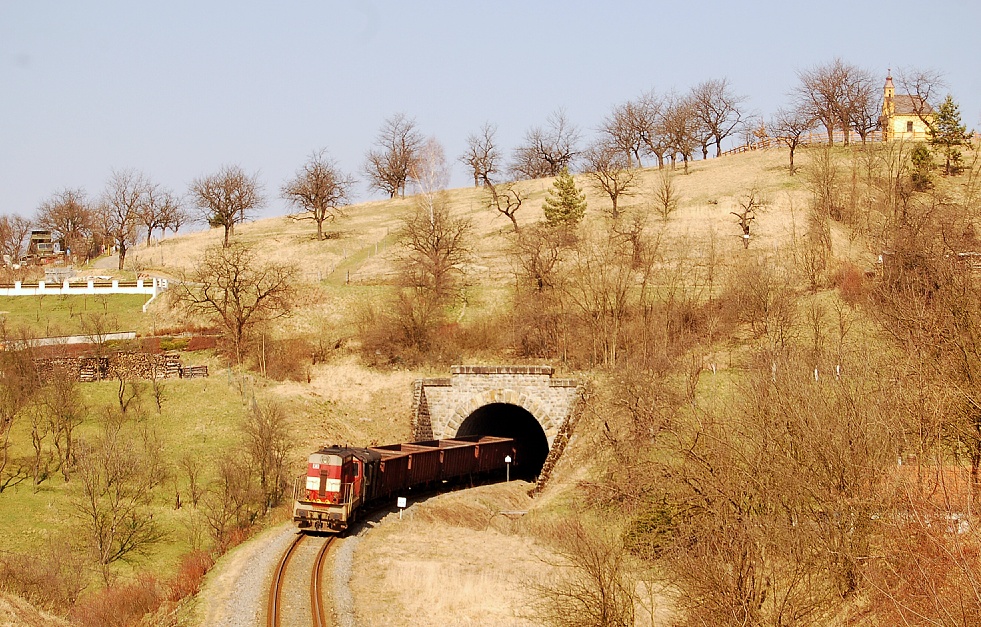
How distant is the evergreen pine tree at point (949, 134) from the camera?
279 feet

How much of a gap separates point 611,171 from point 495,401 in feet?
179

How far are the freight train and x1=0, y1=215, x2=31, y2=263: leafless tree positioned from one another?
99231mm

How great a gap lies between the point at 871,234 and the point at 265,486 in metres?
43.9

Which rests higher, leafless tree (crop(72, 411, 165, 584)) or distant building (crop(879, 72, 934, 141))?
distant building (crop(879, 72, 934, 141))

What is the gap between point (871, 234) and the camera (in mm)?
60875

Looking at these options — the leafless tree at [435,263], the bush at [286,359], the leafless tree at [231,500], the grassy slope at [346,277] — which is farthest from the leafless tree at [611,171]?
the leafless tree at [231,500]

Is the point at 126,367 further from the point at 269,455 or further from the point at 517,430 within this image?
the point at 517,430

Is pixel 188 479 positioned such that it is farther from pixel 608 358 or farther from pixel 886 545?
pixel 886 545

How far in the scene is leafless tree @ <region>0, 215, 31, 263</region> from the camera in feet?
406

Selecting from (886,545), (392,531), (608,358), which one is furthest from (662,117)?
(886,545)

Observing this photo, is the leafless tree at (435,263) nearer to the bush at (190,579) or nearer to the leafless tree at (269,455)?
the leafless tree at (269,455)

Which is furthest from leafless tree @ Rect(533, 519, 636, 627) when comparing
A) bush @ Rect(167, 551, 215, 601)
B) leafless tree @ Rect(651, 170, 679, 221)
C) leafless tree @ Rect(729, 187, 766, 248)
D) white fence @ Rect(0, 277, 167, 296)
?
leafless tree @ Rect(651, 170, 679, 221)

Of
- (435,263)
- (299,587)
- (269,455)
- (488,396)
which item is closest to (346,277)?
(435,263)

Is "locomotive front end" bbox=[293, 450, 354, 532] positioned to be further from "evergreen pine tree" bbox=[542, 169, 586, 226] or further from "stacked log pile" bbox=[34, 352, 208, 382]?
"evergreen pine tree" bbox=[542, 169, 586, 226]
